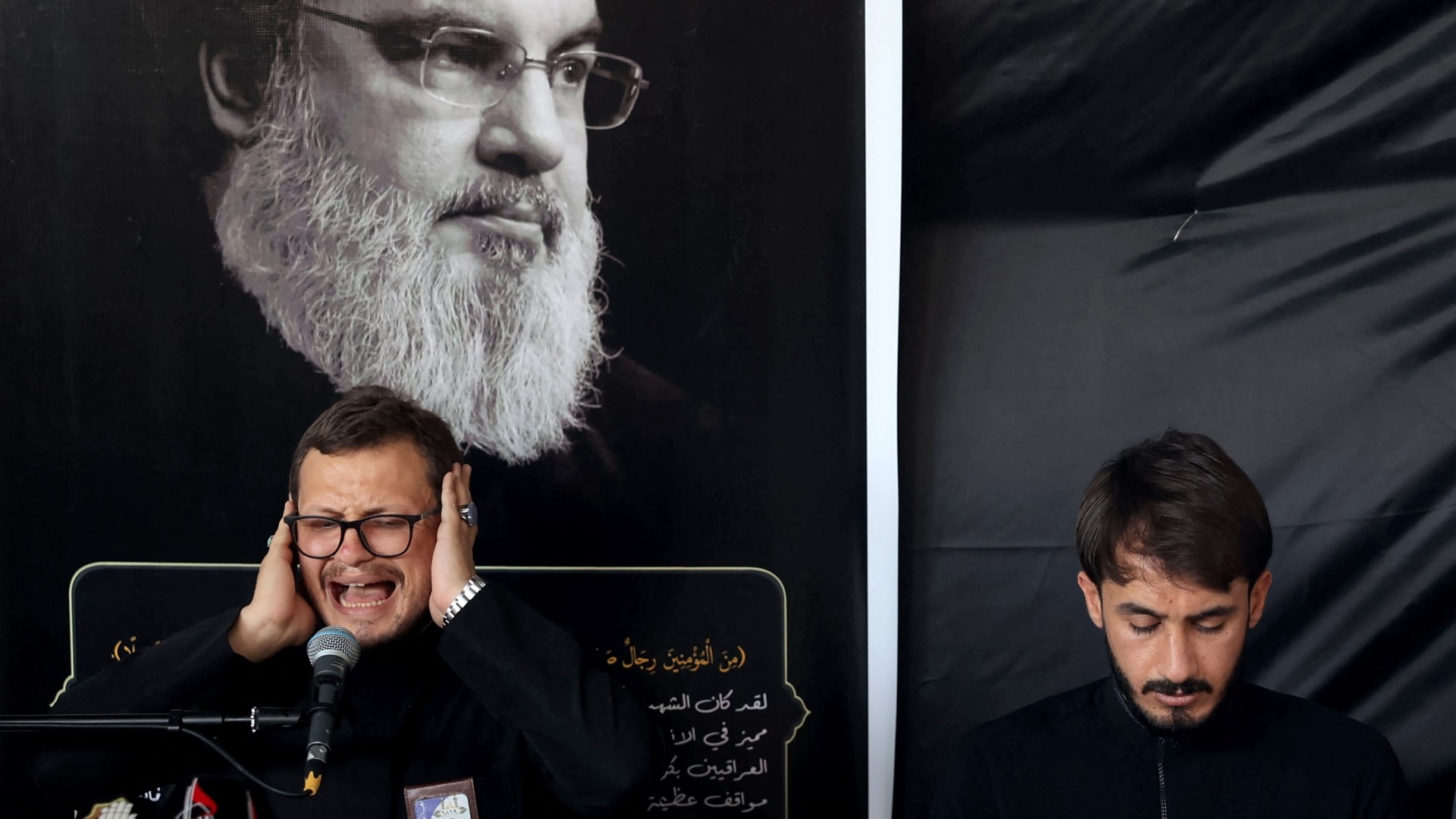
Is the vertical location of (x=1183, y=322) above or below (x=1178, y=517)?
above

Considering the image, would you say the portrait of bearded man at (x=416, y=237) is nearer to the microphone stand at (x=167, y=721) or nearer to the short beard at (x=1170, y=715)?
the microphone stand at (x=167, y=721)

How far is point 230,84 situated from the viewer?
101 inches

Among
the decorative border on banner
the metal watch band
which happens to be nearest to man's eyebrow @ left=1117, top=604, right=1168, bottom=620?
the decorative border on banner

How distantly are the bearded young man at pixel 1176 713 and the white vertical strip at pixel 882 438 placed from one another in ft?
1.63

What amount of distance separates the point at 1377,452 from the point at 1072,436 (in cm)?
64

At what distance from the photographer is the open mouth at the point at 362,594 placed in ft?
6.76

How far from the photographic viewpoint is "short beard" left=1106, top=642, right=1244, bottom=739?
1915 millimetres

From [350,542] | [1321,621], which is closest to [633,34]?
[350,542]

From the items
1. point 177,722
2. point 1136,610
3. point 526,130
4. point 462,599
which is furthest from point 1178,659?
point 526,130

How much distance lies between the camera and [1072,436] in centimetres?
253

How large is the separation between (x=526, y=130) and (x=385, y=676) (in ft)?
3.94

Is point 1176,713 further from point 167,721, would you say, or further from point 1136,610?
point 167,721

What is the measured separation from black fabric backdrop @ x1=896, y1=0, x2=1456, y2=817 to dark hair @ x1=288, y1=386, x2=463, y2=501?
998 millimetres

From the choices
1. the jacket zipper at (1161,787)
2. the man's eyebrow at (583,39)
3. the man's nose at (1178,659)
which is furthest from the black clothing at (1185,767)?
the man's eyebrow at (583,39)
